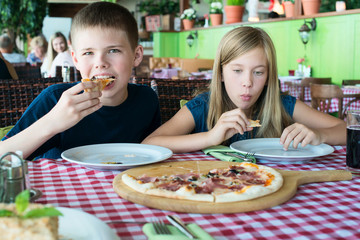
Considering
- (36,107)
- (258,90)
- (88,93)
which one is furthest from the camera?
(258,90)

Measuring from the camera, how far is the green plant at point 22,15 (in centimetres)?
1106

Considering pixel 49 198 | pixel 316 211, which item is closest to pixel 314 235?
pixel 316 211

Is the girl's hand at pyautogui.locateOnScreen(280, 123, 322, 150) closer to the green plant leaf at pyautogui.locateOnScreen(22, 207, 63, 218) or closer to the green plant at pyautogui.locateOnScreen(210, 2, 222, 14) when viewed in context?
the green plant leaf at pyautogui.locateOnScreen(22, 207, 63, 218)

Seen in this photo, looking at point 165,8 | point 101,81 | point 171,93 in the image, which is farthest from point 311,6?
point 165,8

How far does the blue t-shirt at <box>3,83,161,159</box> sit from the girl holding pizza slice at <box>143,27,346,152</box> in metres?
0.18

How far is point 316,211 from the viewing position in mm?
952

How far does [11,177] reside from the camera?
2.62 feet

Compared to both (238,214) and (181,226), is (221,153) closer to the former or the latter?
(238,214)

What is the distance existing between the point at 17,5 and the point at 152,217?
38.4 ft

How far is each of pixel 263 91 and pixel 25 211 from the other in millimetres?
1656

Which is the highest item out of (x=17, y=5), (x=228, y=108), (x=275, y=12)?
(x=17, y=5)

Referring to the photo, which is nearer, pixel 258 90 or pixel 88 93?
pixel 88 93

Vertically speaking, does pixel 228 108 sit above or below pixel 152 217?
above

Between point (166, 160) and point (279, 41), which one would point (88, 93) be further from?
point (279, 41)
